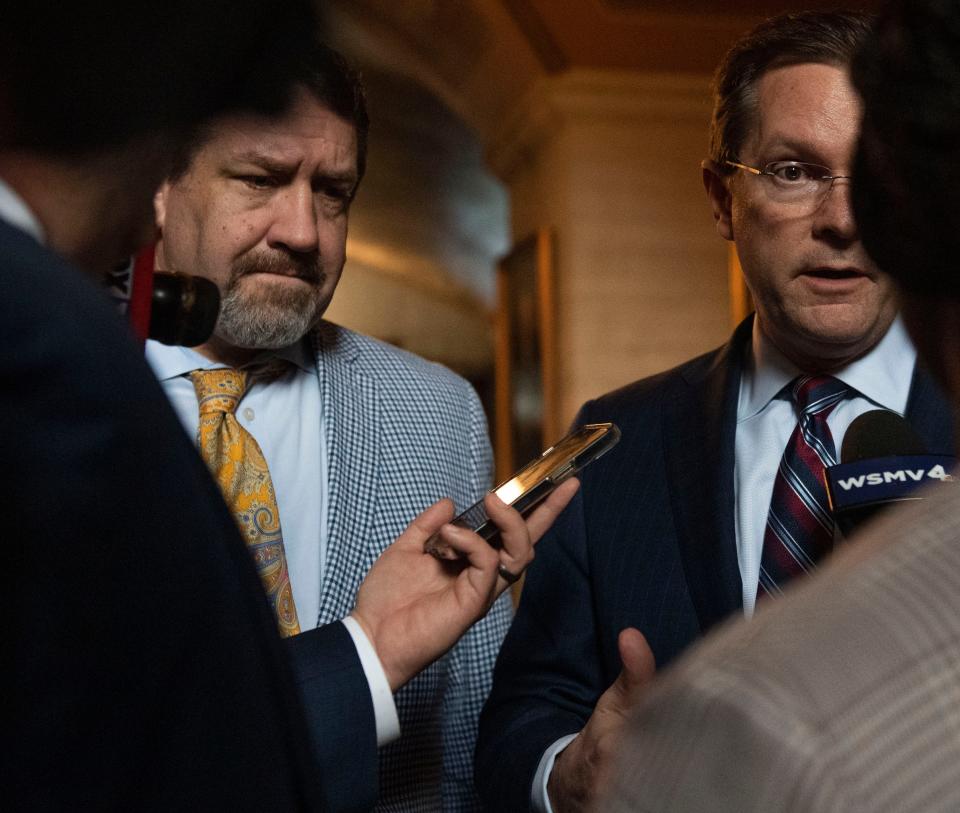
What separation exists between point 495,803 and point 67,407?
1295 millimetres

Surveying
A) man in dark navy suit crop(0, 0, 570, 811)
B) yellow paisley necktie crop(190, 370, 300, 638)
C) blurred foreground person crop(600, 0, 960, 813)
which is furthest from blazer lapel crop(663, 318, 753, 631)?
blurred foreground person crop(600, 0, 960, 813)

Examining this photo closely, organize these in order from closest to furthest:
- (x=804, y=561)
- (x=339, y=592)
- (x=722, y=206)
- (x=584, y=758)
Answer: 1. (x=584, y=758)
2. (x=804, y=561)
3. (x=339, y=592)
4. (x=722, y=206)

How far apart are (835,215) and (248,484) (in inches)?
41.0

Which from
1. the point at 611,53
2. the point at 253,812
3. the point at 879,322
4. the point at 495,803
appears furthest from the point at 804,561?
the point at 611,53

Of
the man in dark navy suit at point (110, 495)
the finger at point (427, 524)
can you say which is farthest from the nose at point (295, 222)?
the man in dark navy suit at point (110, 495)

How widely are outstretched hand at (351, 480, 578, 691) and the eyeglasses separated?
2.07 ft

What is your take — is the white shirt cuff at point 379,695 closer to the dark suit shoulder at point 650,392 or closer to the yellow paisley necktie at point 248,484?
the yellow paisley necktie at point 248,484

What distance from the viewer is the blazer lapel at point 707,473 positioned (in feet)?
6.02

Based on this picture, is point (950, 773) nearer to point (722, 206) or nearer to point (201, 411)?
point (201, 411)

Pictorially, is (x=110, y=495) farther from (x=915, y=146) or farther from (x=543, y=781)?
(x=543, y=781)

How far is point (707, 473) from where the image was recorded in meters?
1.94

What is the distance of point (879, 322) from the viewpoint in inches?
73.3

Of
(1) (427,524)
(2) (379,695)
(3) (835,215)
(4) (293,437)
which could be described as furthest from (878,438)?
(4) (293,437)

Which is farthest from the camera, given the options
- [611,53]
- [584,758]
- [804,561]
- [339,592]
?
[611,53]
